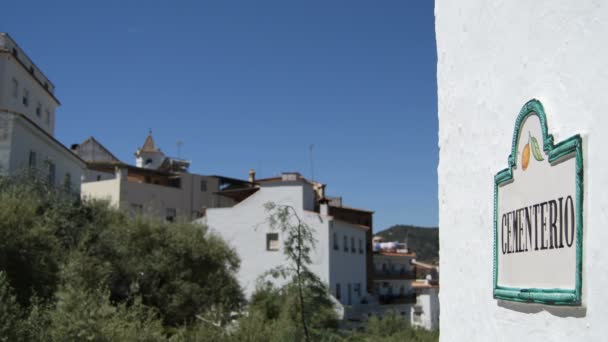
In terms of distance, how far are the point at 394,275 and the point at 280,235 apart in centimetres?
1601

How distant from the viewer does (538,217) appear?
2631 mm

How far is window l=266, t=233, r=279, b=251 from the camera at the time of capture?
127 feet

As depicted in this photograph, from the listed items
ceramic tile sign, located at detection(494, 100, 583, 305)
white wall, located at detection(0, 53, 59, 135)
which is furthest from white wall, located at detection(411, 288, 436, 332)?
ceramic tile sign, located at detection(494, 100, 583, 305)

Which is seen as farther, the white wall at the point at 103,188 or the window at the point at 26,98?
the white wall at the point at 103,188

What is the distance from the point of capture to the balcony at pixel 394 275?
4810 cm

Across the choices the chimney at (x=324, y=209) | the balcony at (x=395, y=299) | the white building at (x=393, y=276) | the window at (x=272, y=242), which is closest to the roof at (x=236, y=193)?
the chimney at (x=324, y=209)

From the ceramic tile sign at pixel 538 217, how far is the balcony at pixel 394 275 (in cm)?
4476

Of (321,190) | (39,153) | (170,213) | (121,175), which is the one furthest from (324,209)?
(39,153)

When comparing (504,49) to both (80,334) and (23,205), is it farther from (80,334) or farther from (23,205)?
(23,205)

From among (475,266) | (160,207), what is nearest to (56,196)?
(160,207)

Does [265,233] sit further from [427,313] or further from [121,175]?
[427,313]

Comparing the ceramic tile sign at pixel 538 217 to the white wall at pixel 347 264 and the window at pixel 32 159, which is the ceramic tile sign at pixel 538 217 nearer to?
the window at pixel 32 159

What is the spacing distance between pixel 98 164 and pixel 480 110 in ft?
175

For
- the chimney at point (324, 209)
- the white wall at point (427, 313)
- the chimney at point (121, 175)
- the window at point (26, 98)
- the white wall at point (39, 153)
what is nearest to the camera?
the white wall at point (39, 153)
